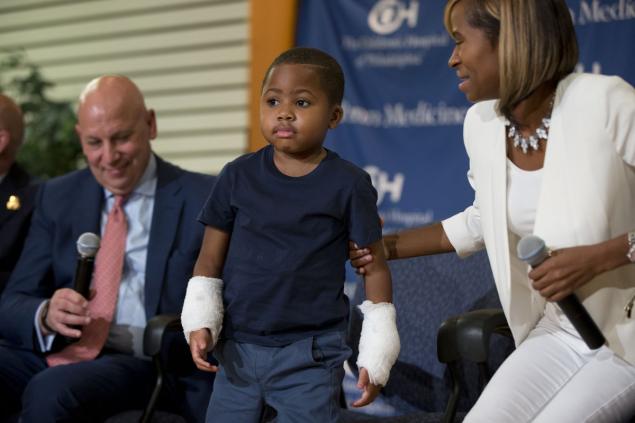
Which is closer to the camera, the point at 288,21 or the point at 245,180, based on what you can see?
the point at 245,180

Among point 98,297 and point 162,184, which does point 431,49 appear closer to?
Result: point 162,184

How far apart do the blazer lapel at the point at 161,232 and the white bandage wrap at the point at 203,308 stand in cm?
92

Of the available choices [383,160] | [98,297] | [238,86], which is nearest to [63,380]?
[98,297]

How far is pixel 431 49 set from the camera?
19.1ft

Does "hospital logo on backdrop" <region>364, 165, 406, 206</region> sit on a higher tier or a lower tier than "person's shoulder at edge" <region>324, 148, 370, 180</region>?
lower

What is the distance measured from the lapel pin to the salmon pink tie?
1.81ft

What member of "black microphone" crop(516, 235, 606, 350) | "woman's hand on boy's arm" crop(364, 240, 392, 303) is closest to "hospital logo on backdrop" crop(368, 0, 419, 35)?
"woman's hand on boy's arm" crop(364, 240, 392, 303)

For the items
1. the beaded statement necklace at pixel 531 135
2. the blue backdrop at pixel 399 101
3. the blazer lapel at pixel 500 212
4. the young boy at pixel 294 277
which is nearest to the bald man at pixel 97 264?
the young boy at pixel 294 277

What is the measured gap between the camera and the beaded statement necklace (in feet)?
8.70

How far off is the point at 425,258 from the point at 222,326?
1.14 m

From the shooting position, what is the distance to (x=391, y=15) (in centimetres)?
599

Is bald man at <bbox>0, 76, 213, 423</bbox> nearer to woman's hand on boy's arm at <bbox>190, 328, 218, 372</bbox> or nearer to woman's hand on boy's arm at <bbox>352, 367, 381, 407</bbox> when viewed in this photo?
woman's hand on boy's arm at <bbox>190, 328, 218, 372</bbox>

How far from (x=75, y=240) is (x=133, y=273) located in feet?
0.86

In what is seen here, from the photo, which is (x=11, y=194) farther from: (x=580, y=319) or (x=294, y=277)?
(x=580, y=319)
